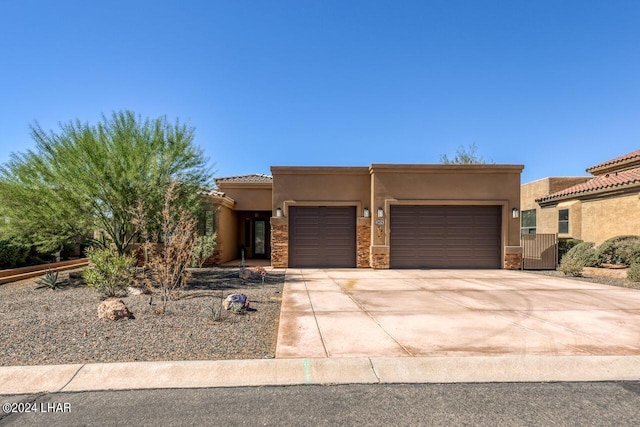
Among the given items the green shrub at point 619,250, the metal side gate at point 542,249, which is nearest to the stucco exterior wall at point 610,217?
the green shrub at point 619,250

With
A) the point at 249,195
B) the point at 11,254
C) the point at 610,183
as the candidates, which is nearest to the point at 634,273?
the point at 610,183

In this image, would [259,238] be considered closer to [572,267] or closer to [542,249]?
[542,249]

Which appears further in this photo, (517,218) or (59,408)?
(517,218)

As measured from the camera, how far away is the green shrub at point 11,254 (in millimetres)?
11617

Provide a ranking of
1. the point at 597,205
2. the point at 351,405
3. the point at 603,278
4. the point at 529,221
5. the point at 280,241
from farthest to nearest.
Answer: the point at 529,221 < the point at 597,205 < the point at 280,241 < the point at 603,278 < the point at 351,405

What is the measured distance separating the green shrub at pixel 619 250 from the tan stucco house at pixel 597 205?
4.77 ft

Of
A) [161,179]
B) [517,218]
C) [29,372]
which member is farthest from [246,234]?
[29,372]

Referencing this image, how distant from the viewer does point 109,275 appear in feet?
27.9

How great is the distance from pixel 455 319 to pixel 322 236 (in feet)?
30.8

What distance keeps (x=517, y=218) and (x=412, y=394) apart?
45.3 ft

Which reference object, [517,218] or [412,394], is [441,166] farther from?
[412,394]

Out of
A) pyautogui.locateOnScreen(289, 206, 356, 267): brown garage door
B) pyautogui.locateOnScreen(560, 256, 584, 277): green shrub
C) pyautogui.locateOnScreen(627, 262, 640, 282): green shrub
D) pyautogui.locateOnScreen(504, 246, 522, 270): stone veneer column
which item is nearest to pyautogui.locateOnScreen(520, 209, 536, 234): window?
pyautogui.locateOnScreen(504, 246, 522, 270): stone veneer column

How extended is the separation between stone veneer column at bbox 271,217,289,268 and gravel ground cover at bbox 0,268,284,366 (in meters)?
6.53

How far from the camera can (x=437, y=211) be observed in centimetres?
1559
